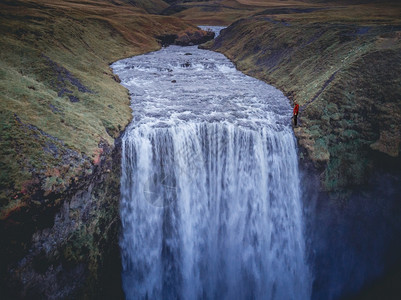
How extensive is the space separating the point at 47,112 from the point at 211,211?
956 cm

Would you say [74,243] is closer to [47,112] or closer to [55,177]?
[55,177]

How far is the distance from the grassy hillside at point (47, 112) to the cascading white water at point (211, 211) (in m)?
2.38

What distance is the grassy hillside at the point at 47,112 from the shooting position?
27.1 ft

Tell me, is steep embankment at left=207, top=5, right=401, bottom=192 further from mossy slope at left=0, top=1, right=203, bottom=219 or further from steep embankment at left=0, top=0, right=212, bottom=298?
mossy slope at left=0, top=1, right=203, bottom=219

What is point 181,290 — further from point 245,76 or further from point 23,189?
point 245,76

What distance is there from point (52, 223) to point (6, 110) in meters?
5.23

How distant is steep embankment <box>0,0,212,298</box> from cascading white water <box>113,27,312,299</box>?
1.18 meters

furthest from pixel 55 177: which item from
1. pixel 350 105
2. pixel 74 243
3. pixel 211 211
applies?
pixel 350 105

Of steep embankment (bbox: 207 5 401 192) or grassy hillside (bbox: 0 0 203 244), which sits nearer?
grassy hillside (bbox: 0 0 203 244)

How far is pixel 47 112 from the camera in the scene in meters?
11.3

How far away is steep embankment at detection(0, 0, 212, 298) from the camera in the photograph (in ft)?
24.9

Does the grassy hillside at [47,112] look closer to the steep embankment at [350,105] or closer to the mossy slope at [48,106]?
the mossy slope at [48,106]

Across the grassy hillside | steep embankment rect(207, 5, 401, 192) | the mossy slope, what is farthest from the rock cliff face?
steep embankment rect(207, 5, 401, 192)

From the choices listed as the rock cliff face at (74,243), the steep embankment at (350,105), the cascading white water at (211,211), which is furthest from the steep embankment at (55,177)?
the steep embankment at (350,105)
